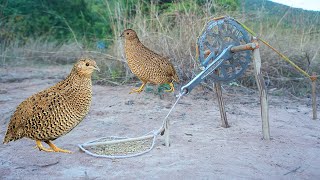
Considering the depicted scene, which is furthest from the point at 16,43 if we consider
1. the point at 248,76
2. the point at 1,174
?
the point at 1,174

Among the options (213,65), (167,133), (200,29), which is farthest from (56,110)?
(200,29)

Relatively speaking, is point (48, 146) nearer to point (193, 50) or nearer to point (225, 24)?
point (225, 24)

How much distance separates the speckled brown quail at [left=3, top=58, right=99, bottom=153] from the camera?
325 cm

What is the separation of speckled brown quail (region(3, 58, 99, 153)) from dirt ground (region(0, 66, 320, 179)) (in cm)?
25

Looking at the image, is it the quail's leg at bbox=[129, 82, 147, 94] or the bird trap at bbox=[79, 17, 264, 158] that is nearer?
the bird trap at bbox=[79, 17, 264, 158]

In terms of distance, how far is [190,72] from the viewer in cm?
659

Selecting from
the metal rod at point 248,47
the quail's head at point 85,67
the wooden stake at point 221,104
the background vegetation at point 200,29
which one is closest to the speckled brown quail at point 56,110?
the quail's head at point 85,67

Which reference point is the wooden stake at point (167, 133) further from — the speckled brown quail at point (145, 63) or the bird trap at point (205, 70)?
the speckled brown quail at point (145, 63)

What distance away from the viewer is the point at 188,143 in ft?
12.4

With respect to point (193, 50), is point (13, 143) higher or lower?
lower

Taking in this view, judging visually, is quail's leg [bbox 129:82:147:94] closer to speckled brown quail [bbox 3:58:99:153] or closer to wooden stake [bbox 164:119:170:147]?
wooden stake [bbox 164:119:170:147]

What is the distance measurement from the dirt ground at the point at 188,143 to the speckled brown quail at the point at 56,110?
0.83 ft

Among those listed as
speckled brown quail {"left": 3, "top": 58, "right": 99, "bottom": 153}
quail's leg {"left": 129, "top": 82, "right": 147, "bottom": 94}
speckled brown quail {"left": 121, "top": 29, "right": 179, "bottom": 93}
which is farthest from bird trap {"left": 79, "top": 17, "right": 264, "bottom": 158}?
quail's leg {"left": 129, "top": 82, "right": 147, "bottom": 94}

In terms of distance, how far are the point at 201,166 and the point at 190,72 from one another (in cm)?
359
